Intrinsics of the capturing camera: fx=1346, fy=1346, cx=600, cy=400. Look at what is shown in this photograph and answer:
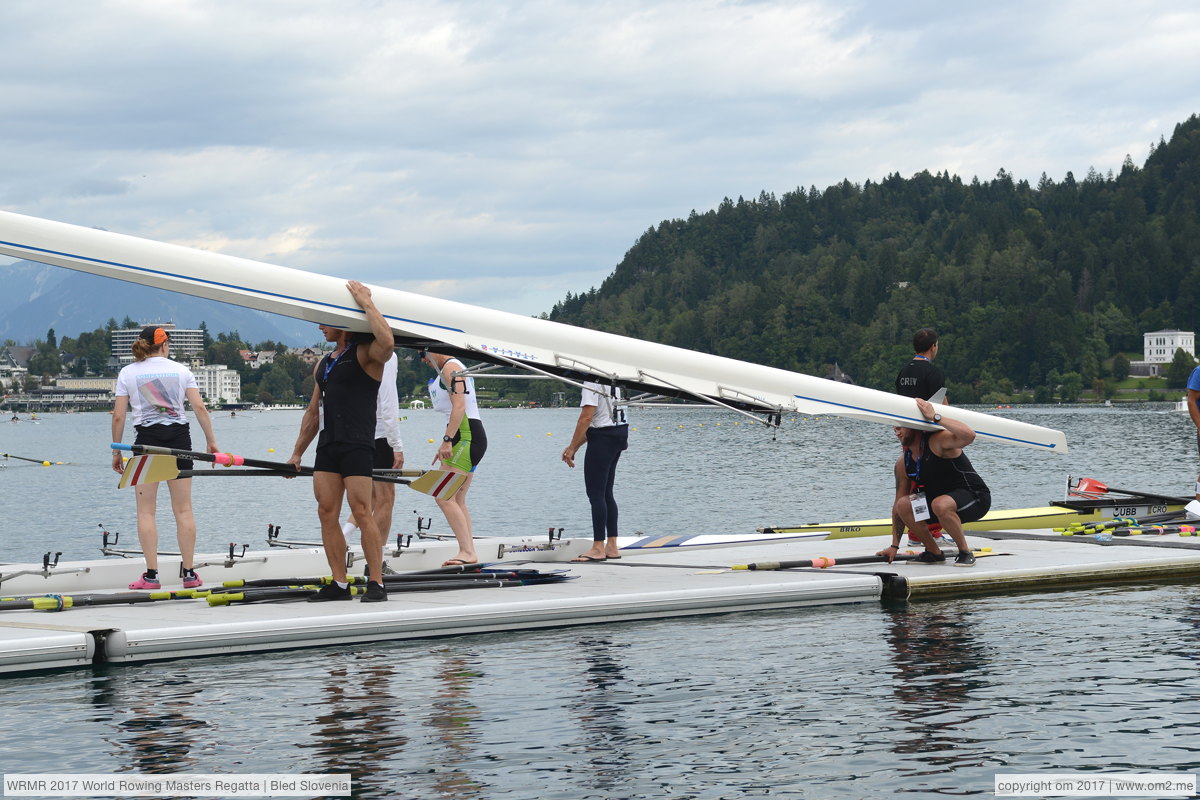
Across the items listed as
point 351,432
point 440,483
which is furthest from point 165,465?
point 440,483

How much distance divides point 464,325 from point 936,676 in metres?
4.62

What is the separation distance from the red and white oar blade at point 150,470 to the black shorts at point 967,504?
20.7 ft

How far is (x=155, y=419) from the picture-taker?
10.4 m

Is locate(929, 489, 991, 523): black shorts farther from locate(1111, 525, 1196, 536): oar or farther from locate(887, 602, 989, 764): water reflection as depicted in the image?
locate(1111, 525, 1196, 536): oar

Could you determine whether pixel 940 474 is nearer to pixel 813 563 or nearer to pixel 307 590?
pixel 813 563

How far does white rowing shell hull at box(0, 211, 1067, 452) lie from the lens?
9773 millimetres

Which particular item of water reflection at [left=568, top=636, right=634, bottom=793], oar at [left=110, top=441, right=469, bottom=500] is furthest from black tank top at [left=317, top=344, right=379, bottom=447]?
water reflection at [left=568, top=636, right=634, bottom=793]

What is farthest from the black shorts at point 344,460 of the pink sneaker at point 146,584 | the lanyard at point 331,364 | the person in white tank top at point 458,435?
the pink sneaker at point 146,584

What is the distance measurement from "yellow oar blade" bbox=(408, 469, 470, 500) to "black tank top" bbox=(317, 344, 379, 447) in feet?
4.54

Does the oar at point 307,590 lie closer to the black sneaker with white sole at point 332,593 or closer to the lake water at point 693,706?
the black sneaker with white sole at point 332,593

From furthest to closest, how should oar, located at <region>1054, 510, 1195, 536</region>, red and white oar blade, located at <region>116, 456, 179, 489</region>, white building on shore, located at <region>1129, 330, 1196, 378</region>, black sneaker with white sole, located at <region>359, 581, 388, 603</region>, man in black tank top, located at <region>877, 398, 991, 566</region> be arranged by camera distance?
white building on shore, located at <region>1129, 330, 1196, 378</region> < oar, located at <region>1054, 510, 1195, 536</region> < man in black tank top, located at <region>877, 398, 991, 566</region> < red and white oar blade, located at <region>116, 456, 179, 489</region> < black sneaker with white sole, located at <region>359, 581, 388, 603</region>

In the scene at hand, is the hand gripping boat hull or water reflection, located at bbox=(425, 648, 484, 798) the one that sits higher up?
the hand gripping boat hull

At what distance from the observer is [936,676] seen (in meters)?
8.58

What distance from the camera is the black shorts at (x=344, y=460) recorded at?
941 centimetres
